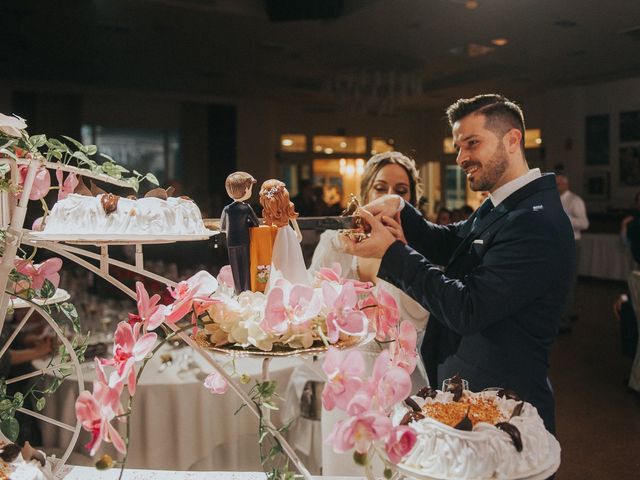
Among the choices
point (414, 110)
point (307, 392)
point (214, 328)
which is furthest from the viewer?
point (414, 110)

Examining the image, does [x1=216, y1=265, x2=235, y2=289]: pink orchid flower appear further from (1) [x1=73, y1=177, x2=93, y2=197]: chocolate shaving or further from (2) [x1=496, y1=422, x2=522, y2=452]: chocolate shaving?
(2) [x1=496, y1=422, x2=522, y2=452]: chocolate shaving

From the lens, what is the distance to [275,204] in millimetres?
1087

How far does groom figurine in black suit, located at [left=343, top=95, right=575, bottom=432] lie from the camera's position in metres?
1.53

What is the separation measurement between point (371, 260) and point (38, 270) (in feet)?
4.86

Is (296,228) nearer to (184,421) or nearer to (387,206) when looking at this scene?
(387,206)

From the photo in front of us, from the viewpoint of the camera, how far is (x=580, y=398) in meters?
4.50

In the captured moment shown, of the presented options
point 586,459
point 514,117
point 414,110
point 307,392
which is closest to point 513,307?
point 514,117

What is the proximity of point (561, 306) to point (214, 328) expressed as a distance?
1046mm

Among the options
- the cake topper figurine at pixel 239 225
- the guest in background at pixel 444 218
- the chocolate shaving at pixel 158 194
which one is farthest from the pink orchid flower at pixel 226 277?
the guest in background at pixel 444 218

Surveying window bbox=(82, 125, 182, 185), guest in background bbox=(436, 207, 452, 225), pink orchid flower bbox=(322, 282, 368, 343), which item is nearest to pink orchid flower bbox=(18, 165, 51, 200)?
pink orchid flower bbox=(322, 282, 368, 343)

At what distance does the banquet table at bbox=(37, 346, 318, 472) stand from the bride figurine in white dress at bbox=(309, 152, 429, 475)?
1.52 ft

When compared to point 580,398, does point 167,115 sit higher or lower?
→ higher

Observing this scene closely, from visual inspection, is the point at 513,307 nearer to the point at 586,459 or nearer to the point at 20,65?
the point at 586,459

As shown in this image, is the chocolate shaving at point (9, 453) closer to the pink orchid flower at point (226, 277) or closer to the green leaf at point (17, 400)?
the green leaf at point (17, 400)
